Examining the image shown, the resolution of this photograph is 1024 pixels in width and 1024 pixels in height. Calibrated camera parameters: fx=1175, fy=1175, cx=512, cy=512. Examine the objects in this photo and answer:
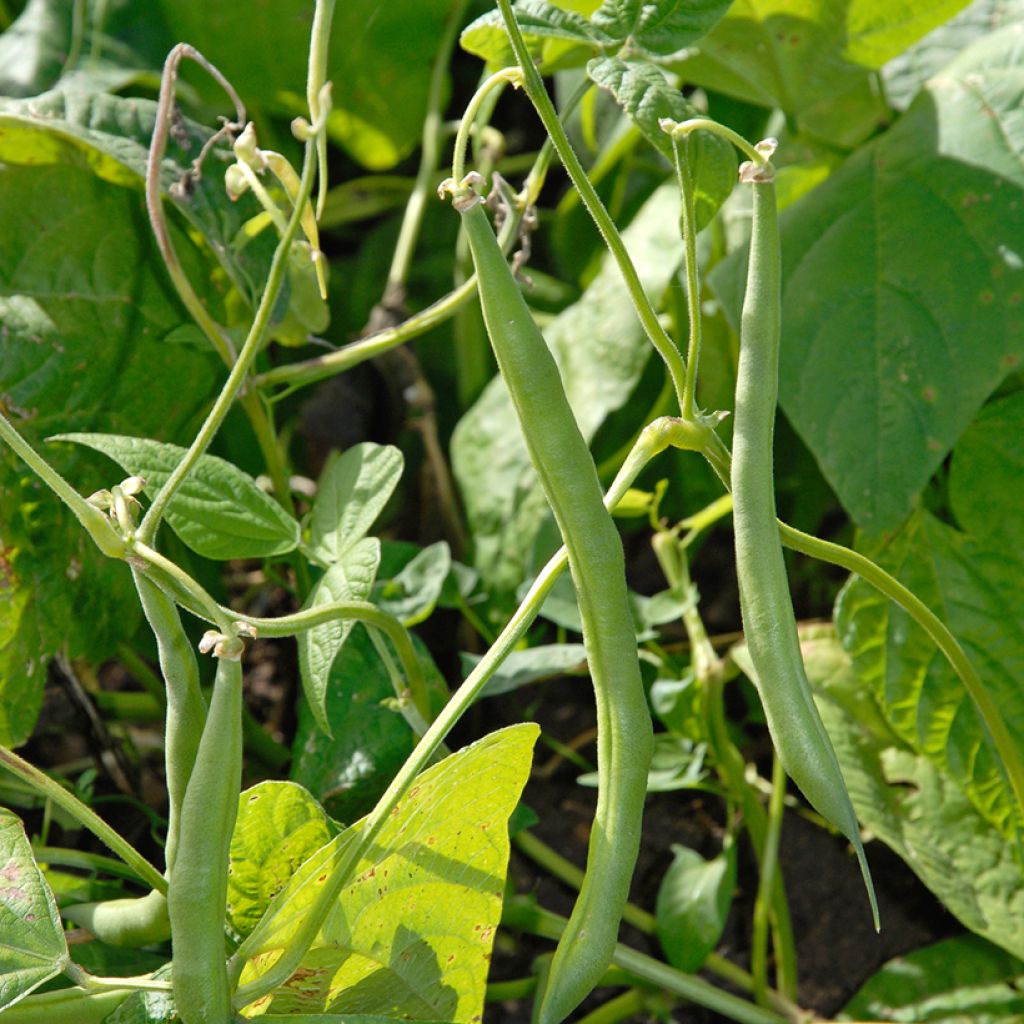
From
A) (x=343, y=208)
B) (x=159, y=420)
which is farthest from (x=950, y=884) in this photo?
(x=343, y=208)

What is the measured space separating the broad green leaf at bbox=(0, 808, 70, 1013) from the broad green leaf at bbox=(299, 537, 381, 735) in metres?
0.15

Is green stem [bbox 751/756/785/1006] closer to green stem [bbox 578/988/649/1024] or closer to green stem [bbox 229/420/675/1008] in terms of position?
green stem [bbox 578/988/649/1024]

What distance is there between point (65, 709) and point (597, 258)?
0.65 m

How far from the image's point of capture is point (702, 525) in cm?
87

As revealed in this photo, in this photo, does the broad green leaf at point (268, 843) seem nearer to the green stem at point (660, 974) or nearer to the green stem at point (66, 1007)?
the green stem at point (66, 1007)

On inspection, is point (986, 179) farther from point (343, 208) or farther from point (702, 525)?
point (343, 208)

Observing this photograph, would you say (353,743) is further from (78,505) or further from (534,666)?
(78,505)

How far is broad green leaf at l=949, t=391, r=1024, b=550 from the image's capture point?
836 millimetres

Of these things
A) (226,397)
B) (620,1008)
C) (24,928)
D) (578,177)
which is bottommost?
(620,1008)

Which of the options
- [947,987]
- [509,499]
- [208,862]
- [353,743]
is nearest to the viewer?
[208,862]

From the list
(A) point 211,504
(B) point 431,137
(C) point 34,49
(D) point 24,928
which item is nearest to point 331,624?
(A) point 211,504

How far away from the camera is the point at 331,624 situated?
639 millimetres

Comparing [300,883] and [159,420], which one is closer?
[300,883]

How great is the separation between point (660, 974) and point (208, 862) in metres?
0.38
